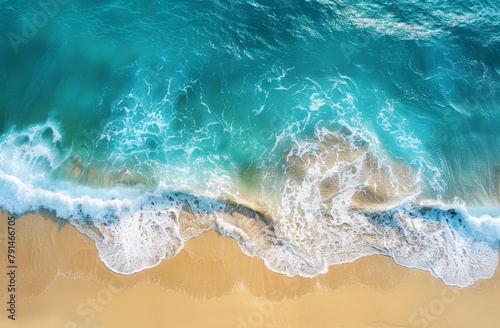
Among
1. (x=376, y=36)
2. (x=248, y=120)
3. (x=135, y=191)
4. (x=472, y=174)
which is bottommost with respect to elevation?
(x=135, y=191)

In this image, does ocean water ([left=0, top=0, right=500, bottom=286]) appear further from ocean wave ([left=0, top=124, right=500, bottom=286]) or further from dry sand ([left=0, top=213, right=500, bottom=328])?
dry sand ([left=0, top=213, right=500, bottom=328])

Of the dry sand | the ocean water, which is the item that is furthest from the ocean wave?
the dry sand

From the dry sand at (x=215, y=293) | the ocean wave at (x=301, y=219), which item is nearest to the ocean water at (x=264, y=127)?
the ocean wave at (x=301, y=219)

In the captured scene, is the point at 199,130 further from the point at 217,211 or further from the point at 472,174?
the point at 472,174

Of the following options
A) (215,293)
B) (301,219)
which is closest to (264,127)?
(301,219)

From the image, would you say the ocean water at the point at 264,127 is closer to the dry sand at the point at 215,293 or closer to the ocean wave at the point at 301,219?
the ocean wave at the point at 301,219

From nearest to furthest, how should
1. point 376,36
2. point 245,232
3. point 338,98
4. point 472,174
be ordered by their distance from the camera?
point 245,232, point 472,174, point 338,98, point 376,36

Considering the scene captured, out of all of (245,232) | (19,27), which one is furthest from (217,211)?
(19,27)
